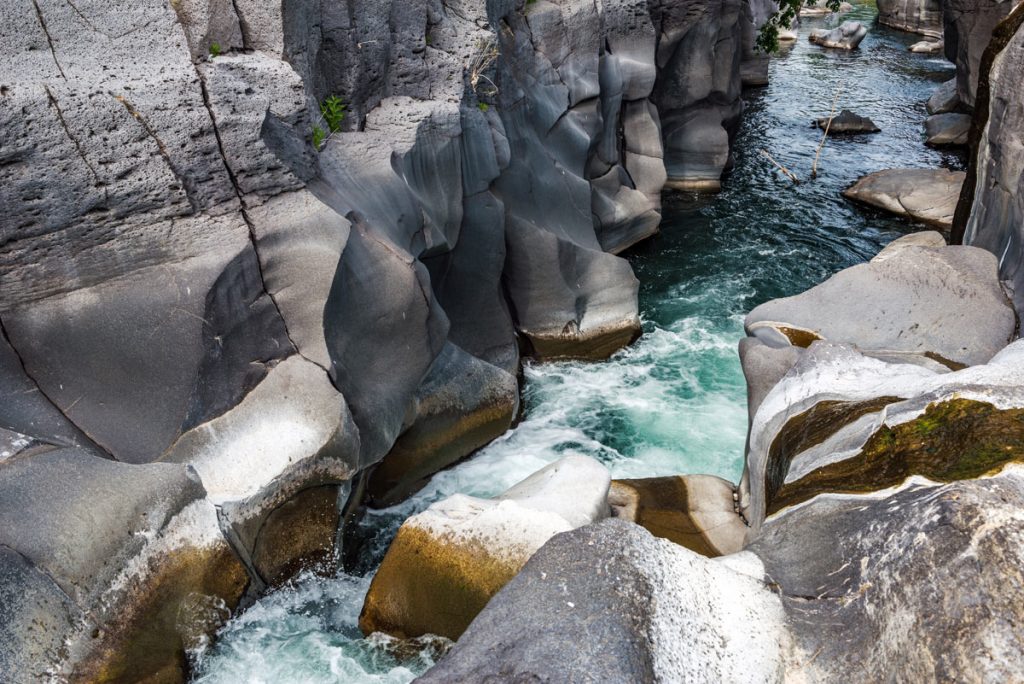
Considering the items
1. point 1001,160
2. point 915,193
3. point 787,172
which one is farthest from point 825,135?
point 1001,160

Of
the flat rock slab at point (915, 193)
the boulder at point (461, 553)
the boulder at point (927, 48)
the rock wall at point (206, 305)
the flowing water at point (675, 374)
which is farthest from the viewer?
the boulder at point (927, 48)

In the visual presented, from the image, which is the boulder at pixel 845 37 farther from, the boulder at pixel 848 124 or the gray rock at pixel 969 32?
the gray rock at pixel 969 32

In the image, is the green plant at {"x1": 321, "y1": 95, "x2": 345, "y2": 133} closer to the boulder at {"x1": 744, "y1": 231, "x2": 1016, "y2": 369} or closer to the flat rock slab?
the boulder at {"x1": 744, "y1": 231, "x2": 1016, "y2": 369}

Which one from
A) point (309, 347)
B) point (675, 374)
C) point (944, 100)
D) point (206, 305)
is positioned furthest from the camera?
point (944, 100)

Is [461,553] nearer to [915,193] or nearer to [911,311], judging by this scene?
[911,311]

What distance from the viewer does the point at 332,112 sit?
9312 mm

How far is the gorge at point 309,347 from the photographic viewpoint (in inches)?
253

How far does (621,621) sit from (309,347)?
4.54 meters

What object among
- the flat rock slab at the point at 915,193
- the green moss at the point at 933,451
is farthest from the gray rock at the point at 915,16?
the green moss at the point at 933,451

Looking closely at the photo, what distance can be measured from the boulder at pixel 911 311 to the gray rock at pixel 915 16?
89.6 ft

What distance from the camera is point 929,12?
34.0 metres

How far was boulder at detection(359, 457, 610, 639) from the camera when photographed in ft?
22.4

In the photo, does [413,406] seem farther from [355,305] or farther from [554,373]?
[554,373]

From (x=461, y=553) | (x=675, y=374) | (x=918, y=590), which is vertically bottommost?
(x=675, y=374)
